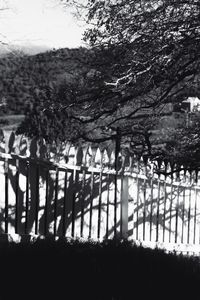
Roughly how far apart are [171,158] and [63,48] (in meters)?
3.44

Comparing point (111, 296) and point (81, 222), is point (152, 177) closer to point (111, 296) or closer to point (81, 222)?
point (81, 222)

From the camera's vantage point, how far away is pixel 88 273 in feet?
15.5

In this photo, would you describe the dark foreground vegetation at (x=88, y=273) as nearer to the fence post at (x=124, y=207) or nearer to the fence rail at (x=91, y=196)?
the fence rail at (x=91, y=196)

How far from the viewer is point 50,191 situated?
611 centimetres

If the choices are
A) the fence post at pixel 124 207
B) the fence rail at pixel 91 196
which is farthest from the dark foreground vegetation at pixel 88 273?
the fence post at pixel 124 207

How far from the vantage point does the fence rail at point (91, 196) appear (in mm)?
5598

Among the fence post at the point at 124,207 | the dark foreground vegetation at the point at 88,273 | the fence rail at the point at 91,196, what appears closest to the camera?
the dark foreground vegetation at the point at 88,273

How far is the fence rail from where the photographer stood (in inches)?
220

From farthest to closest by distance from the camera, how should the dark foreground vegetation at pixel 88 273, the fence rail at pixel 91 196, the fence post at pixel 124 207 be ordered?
the fence post at pixel 124 207 < the fence rail at pixel 91 196 < the dark foreground vegetation at pixel 88 273

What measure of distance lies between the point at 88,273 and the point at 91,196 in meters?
2.18

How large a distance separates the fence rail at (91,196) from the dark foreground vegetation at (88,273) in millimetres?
524

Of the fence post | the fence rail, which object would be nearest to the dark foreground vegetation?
the fence rail

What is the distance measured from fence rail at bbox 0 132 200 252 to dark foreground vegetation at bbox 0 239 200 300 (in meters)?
0.52

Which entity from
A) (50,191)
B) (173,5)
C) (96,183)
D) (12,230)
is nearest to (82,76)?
(173,5)
